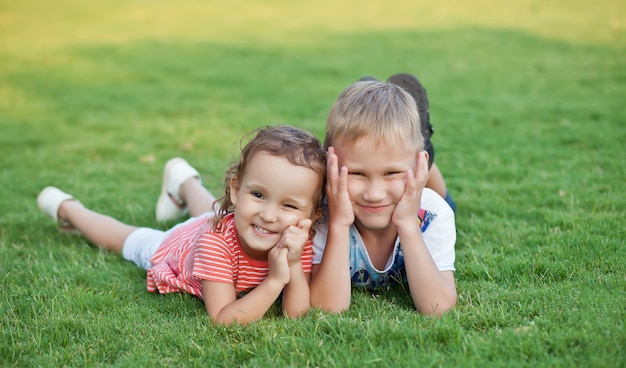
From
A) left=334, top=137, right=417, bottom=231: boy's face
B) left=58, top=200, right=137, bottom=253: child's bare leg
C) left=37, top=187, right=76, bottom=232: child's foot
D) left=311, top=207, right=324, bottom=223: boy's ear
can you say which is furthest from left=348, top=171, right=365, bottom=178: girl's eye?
left=37, top=187, right=76, bottom=232: child's foot

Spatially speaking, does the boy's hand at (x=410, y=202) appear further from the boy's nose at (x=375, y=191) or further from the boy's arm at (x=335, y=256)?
the boy's arm at (x=335, y=256)

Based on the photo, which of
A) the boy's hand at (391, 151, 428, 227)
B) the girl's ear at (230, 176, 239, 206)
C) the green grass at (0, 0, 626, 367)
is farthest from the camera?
the girl's ear at (230, 176, 239, 206)

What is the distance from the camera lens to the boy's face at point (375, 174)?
3373 millimetres

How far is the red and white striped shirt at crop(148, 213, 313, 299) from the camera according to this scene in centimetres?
347

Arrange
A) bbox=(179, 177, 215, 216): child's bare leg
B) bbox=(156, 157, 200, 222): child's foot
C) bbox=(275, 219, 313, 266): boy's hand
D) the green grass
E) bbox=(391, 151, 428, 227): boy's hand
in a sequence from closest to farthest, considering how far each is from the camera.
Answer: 1. the green grass
2. bbox=(275, 219, 313, 266): boy's hand
3. bbox=(391, 151, 428, 227): boy's hand
4. bbox=(179, 177, 215, 216): child's bare leg
5. bbox=(156, 157, 200, 222): child's foot

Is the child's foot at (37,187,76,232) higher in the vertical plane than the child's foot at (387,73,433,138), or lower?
lower

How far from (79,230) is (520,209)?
3.25m

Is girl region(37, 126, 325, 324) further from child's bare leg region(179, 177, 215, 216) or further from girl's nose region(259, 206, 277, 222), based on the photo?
child's bare leg region(179, 177, 215, 216)

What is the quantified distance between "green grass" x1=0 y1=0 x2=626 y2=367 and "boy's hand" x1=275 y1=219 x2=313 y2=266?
32 cm

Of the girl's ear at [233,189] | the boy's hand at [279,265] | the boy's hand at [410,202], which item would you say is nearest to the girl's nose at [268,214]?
the boy's hand at [279,265]

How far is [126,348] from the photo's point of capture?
3221 millimetres

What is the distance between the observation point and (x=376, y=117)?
3.37 metres

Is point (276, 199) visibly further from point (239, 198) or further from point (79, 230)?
point (79, 230)

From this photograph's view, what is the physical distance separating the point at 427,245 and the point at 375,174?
53 cm
